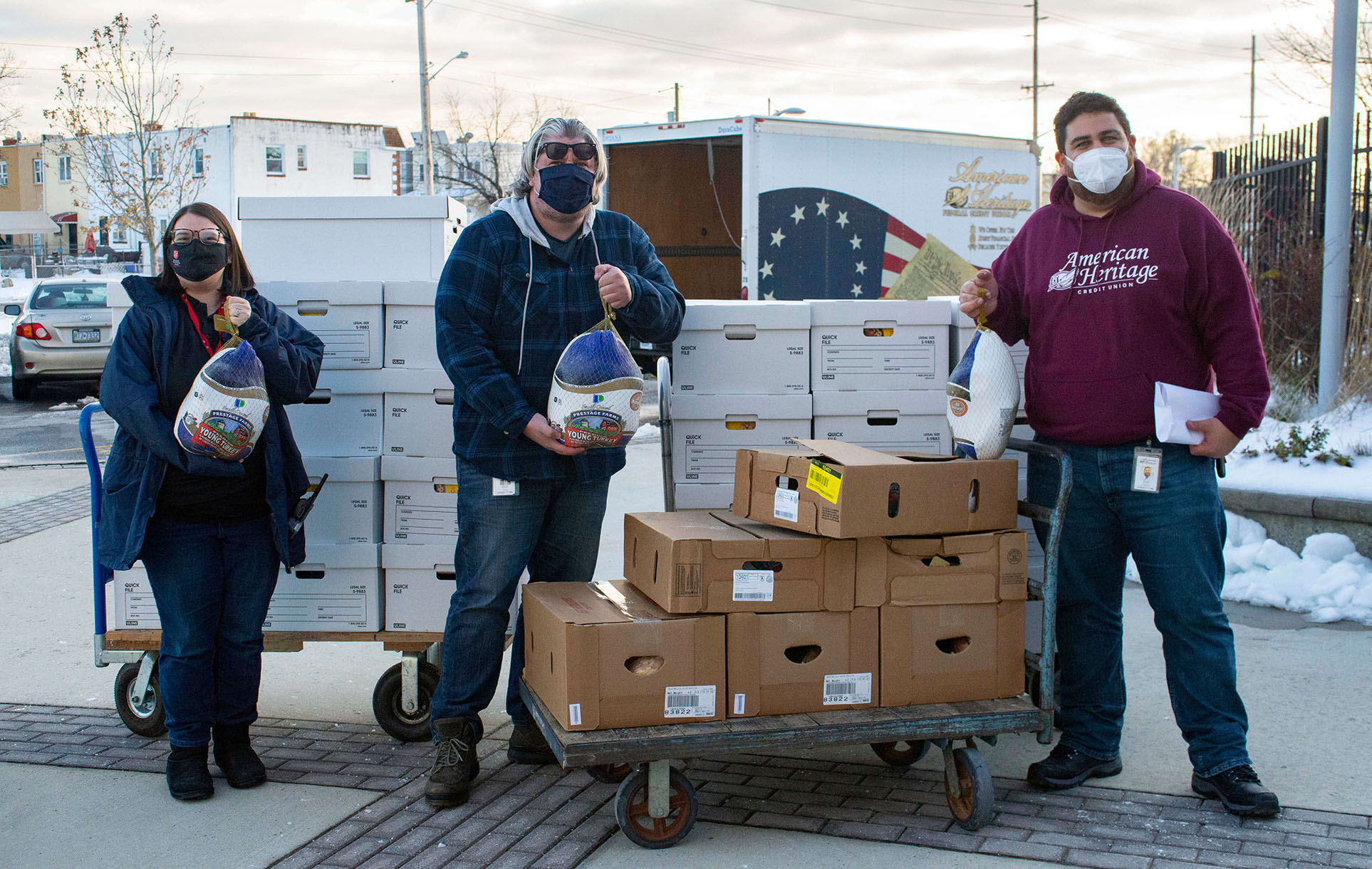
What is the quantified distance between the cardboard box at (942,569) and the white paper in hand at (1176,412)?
1.69 feet

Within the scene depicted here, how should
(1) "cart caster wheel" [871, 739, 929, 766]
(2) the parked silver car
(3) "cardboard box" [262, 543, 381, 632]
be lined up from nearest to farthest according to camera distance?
(1) "cart caster wheel" [871, 739, 929, 766], (3) "cardboard box" [262, 543, 381, 632], (2) the parked silver car

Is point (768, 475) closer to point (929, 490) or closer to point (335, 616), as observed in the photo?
point (929, 490)

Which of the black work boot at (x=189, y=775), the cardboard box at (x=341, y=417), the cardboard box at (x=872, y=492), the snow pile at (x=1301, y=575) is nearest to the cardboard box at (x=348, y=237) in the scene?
the cardboard box at (x=341, y=417)

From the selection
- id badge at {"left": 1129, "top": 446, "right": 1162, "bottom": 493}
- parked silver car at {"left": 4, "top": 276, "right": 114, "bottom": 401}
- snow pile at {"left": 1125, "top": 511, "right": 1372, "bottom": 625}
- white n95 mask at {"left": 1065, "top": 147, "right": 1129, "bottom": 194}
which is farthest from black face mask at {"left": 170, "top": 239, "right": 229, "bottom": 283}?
parked silver car at {"left": 4, "top": 276, "right": 114, "bottom": 401}

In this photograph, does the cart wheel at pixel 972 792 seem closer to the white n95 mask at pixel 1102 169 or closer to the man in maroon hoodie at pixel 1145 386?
the man in maroon hoodie at pixel 1145 386

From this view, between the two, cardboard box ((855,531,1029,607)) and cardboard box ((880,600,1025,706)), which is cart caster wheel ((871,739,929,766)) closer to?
cardboard box ((880,600,1025,706))

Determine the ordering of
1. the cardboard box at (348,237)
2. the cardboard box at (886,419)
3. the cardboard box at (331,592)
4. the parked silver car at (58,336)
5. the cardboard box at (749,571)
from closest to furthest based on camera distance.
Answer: the cardboard box at (749,571)
the cardboard box at (886,419)
the cardboard box at (331,592)
the cardboard box at (348,237)
the parked silver car at (58,336)

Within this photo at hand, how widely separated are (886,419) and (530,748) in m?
1.68

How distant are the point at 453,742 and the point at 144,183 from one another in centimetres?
2159

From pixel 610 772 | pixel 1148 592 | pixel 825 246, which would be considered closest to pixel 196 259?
pixel 610 772

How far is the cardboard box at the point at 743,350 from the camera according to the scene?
3.97m

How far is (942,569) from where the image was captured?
3424 millimetres

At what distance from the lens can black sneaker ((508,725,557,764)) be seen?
3.88m

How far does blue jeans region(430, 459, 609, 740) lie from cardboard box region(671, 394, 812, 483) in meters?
0.36
